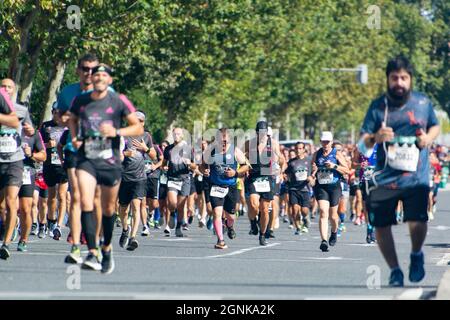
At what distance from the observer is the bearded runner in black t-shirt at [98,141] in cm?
1341

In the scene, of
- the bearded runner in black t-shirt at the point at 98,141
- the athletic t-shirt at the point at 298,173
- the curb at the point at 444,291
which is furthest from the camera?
the athletic t-shirt at the point at 298,173

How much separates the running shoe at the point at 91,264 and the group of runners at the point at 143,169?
0.01 m

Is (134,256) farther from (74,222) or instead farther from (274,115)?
(274,115)

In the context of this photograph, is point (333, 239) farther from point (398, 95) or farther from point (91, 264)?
point (398, 95)

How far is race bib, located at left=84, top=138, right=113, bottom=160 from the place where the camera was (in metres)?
13.4

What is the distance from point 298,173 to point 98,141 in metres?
14.4

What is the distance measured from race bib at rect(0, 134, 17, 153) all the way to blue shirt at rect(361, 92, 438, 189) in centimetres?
472

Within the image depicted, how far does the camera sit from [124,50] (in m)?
32.2

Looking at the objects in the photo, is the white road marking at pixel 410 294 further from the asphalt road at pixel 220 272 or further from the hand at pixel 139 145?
the hand at pixel 139 145

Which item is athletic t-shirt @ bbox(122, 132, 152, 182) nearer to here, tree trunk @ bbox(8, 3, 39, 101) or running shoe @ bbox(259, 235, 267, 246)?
running shoe @ bbox(259, 235, 267, 246)

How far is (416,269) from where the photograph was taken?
1220cm

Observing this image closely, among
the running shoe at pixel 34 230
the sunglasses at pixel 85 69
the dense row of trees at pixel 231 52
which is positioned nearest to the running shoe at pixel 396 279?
the sunglasses at pixel 85 69

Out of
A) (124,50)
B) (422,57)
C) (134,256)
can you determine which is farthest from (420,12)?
(134,256)

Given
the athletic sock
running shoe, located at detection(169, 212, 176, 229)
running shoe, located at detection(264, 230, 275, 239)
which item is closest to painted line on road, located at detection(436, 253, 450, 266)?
running shoe, located at detection(264, 230, 275, 239)
